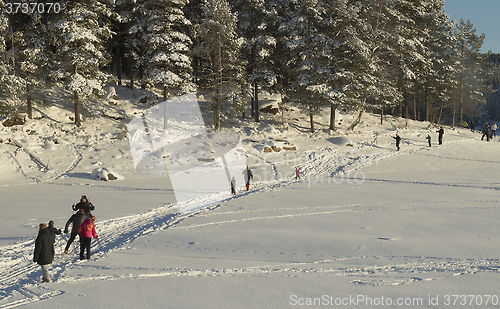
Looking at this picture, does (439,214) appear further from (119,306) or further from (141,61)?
(141,61)

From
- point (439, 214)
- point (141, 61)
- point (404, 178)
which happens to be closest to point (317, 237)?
point (439, 214)

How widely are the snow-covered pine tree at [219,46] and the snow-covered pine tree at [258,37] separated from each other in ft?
6.95

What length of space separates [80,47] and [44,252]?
22684 millimetres

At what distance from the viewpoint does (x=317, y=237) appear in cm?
777

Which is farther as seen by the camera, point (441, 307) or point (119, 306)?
point (119, 306)

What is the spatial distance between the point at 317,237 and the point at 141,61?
1154 inches

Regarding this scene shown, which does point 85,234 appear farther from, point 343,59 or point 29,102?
point 343,59

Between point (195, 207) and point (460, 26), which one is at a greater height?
point (460, 26)

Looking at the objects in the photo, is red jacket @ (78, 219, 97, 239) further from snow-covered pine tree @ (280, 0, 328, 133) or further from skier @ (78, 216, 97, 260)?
snow-covered pine tree @ (280, 0, 328, 133)

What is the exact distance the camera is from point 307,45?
28.0 metres

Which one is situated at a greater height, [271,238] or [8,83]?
[8,83]

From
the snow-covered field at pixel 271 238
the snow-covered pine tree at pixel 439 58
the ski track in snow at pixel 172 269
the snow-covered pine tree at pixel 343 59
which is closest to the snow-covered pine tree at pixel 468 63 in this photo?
the snow-covered pine tree at pixel 439 58
